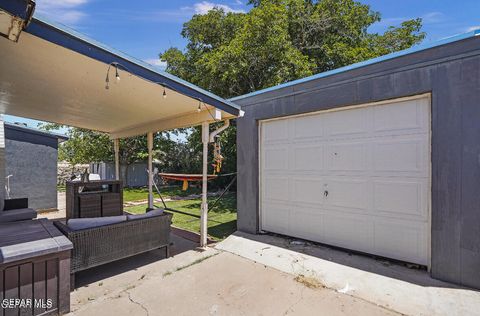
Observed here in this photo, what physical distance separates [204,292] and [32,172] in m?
7.78

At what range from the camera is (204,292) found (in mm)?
3166

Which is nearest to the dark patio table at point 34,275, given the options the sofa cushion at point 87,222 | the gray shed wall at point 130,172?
the sofa cushion at point 87,222

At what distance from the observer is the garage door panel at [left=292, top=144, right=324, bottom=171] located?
4723 mm

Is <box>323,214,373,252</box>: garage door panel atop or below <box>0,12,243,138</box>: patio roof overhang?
below

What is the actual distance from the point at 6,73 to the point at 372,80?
513cm

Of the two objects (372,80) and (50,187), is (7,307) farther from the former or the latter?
(50,187)

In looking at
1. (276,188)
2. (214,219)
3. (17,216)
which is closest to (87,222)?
(17,216)

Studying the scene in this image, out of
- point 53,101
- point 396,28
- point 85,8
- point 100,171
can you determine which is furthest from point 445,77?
point 100,171

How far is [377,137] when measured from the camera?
406 cm

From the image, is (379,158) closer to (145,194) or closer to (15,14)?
(15,14)

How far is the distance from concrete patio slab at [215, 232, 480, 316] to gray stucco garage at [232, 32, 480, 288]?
22cm

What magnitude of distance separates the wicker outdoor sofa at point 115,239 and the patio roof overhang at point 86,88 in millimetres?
1958

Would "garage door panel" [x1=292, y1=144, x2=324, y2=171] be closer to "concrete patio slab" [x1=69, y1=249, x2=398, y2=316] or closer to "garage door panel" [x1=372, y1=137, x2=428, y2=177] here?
"garage door panel" [x1=372, y1=137, x2=428, y2=177]

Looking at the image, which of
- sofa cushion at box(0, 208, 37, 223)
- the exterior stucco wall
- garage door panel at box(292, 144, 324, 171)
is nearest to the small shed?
the exterior stucco wall
